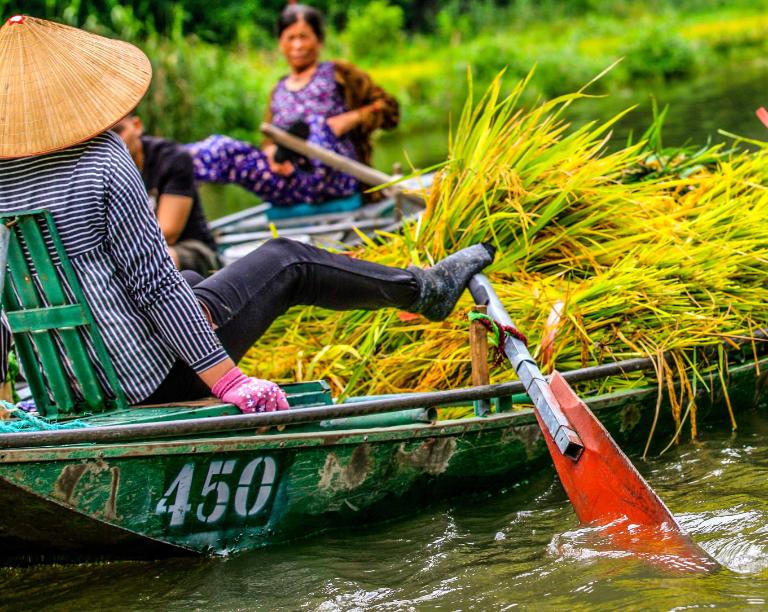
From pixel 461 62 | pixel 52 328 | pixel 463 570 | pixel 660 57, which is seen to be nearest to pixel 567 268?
pixel 463 570

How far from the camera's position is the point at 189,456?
9.79ft

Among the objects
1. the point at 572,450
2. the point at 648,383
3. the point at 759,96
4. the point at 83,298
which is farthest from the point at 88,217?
the point at 759,96

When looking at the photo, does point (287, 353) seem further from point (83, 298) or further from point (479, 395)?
point (83, 298)

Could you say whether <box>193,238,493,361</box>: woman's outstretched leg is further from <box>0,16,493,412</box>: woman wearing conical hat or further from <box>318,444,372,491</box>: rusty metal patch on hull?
<box>318,444,372,491</box>: rusty metal patch on hull

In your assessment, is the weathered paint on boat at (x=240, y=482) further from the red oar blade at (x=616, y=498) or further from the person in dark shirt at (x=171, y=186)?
the person in dark shirt at (x=171, y=186)

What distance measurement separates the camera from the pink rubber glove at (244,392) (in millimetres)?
3008

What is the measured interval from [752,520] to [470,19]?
79.6 ft

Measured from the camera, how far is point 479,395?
3332mm

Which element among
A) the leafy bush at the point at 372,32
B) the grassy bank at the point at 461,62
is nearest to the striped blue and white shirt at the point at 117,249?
the grassy bank at the point at 461,62

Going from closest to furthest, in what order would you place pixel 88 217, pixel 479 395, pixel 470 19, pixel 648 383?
1. pixel 88 217
2. pixel 479 395
3. pixel 648 383
4. pixel 470 19

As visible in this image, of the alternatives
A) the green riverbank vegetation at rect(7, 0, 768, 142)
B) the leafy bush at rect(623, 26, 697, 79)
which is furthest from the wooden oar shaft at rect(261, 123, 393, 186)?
the leafy bush at rect(623, 26, 697, 79)

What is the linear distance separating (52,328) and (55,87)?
0.61 metres

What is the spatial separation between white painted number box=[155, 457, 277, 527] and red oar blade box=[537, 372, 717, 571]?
31.3 inches

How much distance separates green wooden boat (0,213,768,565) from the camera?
9.36 ft
